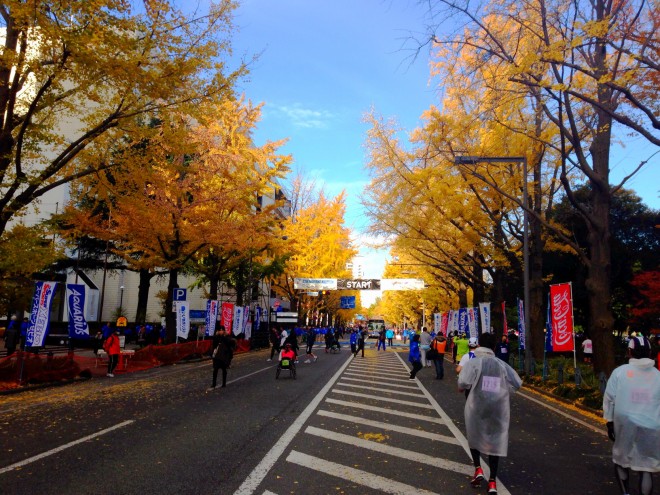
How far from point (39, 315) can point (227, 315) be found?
42.1 feet

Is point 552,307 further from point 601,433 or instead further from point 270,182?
point 270,182

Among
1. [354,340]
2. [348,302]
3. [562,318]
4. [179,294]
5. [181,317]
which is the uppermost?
[348,302]

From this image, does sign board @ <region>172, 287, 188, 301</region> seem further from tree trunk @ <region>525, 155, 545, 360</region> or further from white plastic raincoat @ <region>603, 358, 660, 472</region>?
white plastic raincoat @ <region>603, 358, 660, 472</region>

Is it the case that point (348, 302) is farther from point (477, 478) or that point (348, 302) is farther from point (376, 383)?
point (477, 478)

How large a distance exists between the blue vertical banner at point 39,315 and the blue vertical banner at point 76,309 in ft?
3.98

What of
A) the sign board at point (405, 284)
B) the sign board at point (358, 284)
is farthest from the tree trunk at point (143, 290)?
the sign board at point (405, 284)

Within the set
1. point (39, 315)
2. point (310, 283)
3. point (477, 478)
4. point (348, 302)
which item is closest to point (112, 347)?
point (39, 315)

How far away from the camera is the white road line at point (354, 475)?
4.47 metres

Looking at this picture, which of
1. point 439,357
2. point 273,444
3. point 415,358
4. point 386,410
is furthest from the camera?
point 439,357

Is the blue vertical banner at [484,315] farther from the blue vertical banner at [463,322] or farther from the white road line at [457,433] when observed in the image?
the white road line at [457,433]

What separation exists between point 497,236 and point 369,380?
30.6ft

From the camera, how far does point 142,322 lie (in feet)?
101

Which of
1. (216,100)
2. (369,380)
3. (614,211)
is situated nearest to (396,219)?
(369,380)

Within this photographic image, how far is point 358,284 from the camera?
4225cm
